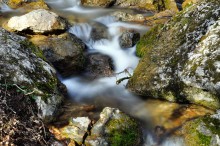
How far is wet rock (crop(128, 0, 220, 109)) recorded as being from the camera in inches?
211

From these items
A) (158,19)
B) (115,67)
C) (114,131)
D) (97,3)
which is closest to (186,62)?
(114,131)

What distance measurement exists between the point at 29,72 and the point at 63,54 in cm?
241

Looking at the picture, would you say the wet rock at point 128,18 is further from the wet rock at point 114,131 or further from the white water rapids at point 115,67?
the wet rock at point 114,131

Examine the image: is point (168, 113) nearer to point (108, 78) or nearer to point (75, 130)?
point (75, 130)

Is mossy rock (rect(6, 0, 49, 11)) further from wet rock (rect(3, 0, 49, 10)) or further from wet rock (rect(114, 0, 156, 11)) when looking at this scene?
wet rock (rect(114, 0, 156, 11))

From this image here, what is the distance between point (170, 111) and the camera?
17.7 feet

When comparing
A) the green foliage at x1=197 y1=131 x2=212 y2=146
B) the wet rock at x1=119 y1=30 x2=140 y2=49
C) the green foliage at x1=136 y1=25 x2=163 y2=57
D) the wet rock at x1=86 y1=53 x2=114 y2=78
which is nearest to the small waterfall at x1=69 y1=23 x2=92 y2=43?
the wet rock at x1=119 y1=30 x2=140 y2=49

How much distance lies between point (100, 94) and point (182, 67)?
193 cm

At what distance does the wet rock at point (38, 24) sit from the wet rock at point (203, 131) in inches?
209

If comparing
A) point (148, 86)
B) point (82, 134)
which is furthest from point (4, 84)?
point (148, 86)

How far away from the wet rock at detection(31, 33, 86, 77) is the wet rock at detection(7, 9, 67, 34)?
407 millimetres

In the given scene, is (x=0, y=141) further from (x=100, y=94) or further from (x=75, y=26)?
(x=75, y=26)

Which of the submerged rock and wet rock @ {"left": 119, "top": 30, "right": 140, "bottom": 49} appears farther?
wet rock @ {"left": 119, "top": 30, "right": 140, "bottom": 49}

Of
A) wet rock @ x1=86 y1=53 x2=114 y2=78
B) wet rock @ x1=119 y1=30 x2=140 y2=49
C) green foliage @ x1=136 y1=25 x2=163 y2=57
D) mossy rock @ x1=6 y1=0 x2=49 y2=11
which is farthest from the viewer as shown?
mossy rock @ x1=6 y1=0 x2=49 y2=11
